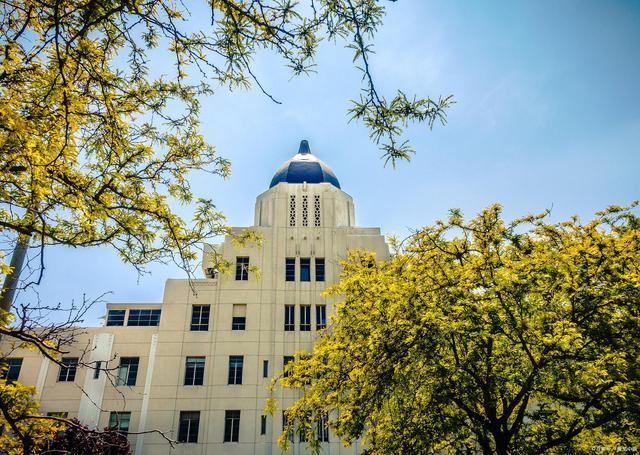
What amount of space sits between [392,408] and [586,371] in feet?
16.0

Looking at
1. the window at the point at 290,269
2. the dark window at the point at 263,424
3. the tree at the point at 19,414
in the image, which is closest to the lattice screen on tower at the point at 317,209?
the window at the point at 290,269

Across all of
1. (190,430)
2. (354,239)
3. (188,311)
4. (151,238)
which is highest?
(354,239)

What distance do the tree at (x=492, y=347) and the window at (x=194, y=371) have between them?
1637 cm

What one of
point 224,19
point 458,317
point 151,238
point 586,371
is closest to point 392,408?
point 458,317

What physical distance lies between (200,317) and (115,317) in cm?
632

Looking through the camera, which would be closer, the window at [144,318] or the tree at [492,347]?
the tree at [492,347]

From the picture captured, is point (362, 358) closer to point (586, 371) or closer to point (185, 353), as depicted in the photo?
point (586, 371)

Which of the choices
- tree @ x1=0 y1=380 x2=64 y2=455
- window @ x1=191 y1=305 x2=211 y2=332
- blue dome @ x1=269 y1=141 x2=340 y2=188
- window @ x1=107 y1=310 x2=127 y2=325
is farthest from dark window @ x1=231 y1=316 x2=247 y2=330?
tree @ x1=0 y1=380 x2=64 y2=455

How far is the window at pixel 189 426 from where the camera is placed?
24.5 meters

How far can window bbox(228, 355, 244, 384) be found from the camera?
85.1ft

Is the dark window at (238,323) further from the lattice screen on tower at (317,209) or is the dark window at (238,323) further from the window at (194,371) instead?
the lattice screen on tower at (317,209)

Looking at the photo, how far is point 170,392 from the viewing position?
25.2 metres

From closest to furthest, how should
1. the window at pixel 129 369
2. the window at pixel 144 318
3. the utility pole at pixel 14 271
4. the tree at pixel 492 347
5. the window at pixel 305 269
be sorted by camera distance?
the utility pole at pixel 14 271 < the tree at pixel 492 347 < the window at pixel 129 369 < the window at pixel 144 318 < the window at pixel 305 269

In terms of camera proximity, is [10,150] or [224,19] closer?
[224,19]
